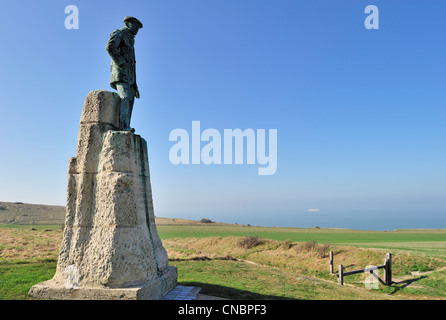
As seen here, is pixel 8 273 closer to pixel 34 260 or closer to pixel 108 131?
pixel 34 260

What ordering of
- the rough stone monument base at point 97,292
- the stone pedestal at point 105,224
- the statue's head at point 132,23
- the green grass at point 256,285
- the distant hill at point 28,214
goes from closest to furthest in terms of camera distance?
the rough stone monument base at point 97,292 → the stone pedestal at point 105,224 → the statue's head at point 132,23 → the green grass at point 256,285 → the distant hill at point 28,214

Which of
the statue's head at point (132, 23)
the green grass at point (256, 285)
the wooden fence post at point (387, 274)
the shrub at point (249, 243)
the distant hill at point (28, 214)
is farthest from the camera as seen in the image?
the distant hill at point (28, 214)

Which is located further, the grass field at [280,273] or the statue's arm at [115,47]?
the grass field at [280,273]

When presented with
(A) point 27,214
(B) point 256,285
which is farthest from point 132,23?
(A) point 27,214

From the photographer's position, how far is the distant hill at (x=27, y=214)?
56656 millimetres

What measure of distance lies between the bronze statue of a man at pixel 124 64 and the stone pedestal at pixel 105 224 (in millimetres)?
396

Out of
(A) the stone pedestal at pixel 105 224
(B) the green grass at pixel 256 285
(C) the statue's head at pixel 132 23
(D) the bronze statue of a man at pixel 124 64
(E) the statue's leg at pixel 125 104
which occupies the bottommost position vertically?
(B) the green grass at pixel 256 285

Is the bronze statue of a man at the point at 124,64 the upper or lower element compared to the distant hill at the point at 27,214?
upper

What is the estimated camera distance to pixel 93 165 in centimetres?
800

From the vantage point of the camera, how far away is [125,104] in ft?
29.0

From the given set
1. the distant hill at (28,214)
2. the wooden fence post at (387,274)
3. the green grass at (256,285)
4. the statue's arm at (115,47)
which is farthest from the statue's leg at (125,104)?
the distant hill at (28,214)

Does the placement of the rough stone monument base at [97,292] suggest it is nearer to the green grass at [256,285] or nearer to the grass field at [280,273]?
the grass field at [280,273]

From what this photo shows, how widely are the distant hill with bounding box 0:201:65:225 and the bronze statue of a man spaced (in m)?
58.5
